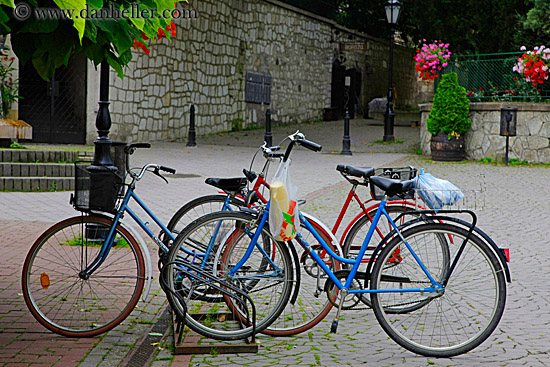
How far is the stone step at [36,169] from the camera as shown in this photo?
34.2 ft

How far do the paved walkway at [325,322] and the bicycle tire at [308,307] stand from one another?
71 mm

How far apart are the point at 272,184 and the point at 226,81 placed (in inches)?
708

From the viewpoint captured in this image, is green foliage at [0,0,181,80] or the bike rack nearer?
green foliage at [0,0,181,80]

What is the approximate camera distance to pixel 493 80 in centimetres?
1614

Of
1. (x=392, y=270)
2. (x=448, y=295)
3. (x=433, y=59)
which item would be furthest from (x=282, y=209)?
(x=433, y=59)

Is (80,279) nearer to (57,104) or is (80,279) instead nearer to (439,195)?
(439,195)

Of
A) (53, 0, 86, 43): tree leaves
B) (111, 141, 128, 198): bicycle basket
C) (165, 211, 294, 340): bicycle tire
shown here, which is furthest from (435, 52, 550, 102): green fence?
(53, 0, 86, 43): tree leaves

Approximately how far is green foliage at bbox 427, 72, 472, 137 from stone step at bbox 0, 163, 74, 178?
8.12 m

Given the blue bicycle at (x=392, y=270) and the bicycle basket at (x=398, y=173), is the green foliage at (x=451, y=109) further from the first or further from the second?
the blue bicycle at (x=392, y=270)

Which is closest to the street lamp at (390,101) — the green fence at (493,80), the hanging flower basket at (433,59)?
the hanging flower basket at (433,59)

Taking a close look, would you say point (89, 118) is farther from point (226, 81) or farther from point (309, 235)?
point (309, 235)

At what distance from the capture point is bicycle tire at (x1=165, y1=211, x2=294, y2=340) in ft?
13.4

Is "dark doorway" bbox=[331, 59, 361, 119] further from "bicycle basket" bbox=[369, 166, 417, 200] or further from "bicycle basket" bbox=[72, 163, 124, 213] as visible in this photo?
"bicycle basket" bbox=[72, 163, 124, 213]

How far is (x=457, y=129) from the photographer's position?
15.3 metres
